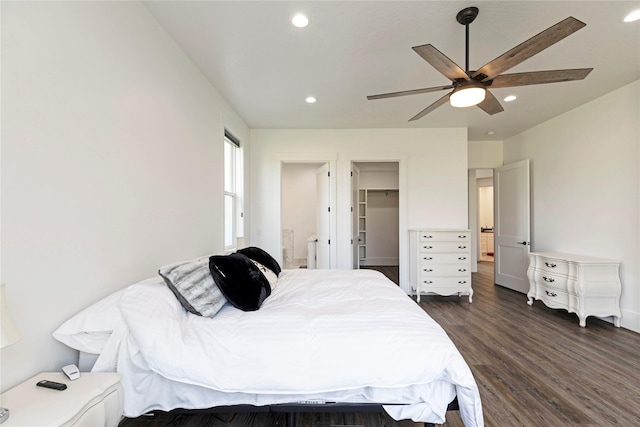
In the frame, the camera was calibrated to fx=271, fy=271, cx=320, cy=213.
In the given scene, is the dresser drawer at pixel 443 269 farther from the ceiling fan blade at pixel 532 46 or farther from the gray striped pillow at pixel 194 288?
the gray striped pillow at pixel 194 288

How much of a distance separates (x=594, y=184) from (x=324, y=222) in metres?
3.61

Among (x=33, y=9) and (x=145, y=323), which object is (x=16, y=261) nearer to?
(x=145, y=323)

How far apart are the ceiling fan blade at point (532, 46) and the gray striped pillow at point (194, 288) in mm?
2237

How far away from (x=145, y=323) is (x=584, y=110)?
514cm

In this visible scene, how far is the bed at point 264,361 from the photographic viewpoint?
1283 mm

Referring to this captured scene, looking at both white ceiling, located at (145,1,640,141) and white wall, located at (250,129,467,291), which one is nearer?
white ceiling, located at (145,1,640,141)

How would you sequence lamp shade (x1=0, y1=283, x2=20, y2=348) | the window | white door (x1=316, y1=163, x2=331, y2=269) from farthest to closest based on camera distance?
white door (x1=316, y1=163, x2=331, y2=269) < the window < lamp shade (x1=0, y1=283, x2=20, y2=348)

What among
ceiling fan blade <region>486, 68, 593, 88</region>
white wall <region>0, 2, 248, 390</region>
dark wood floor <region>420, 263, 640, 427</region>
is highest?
ceiling fan blade <region>486, 68, 593, 88</region>

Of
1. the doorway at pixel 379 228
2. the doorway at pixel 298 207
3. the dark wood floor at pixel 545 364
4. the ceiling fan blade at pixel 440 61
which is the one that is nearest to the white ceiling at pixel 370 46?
the ceiling fan blade at pixel 440 61

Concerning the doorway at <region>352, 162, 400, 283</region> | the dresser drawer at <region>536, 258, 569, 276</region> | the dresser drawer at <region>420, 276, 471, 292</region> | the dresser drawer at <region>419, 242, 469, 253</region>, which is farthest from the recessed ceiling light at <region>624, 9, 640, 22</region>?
the doorway at <region>352, 162, 400, 283</region>

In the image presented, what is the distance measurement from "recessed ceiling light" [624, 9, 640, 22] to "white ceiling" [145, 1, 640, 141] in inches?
1.6

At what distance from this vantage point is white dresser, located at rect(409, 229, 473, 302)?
396 cm

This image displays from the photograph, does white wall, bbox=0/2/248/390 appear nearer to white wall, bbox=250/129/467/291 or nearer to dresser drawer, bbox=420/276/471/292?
white wall, bbox=250/129/467/291

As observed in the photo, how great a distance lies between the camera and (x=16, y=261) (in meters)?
1.07
